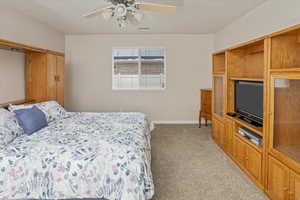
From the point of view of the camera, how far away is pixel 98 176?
2004mm

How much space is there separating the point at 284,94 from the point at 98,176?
6.47 feet

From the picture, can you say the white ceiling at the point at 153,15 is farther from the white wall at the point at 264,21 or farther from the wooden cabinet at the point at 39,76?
the wooden cabinet at the point at 39,76

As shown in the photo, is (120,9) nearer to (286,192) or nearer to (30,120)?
(30,120)

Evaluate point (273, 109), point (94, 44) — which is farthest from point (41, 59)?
point (273, 109)

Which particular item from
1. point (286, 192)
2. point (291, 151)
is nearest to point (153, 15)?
point (291, 151)

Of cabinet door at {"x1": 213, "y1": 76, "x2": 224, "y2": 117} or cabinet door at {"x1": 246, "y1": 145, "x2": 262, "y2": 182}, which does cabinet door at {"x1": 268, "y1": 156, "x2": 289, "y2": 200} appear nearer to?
cabinet door at {"x1": 246, "y1": 145, "x2": 262, "y2": 182}

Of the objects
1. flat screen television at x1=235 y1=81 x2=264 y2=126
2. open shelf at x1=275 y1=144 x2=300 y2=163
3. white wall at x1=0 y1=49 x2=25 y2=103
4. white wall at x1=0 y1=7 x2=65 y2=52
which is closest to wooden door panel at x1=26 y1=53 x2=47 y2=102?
white wall at x1=0 y1=49 x2=25 y2=103

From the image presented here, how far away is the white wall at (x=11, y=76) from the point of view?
156 inches

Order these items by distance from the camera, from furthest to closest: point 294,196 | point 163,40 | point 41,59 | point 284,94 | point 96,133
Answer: point 163,40, point 41,59, point 96,133, point 284,94, point 294,196

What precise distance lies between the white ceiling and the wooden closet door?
86 cm

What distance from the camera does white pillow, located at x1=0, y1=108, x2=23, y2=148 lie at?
2489 mm

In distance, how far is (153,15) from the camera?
4.49 metres

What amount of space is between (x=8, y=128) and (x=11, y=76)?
76.4 inches

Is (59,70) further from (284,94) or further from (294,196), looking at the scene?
(294,196)
